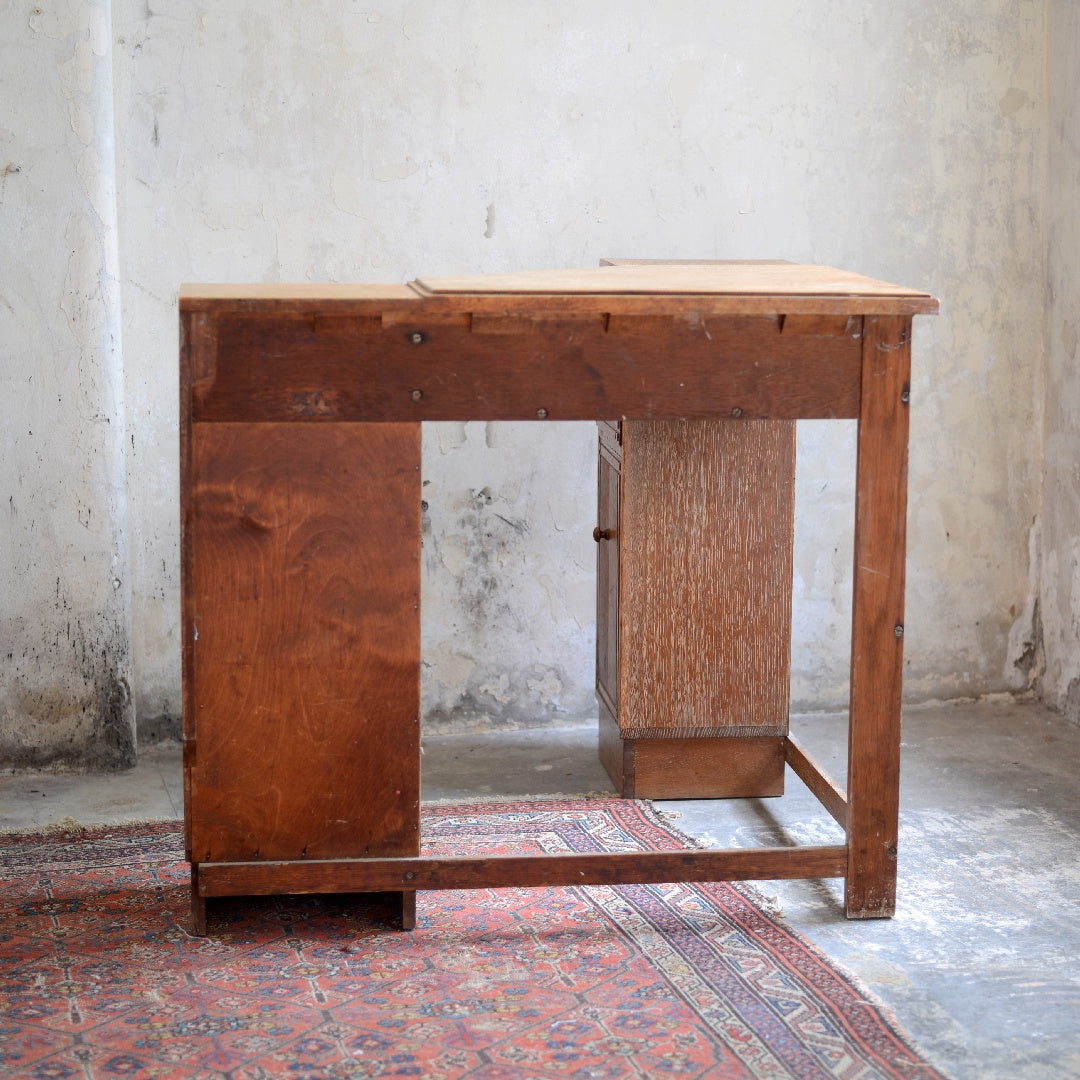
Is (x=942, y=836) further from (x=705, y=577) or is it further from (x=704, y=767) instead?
(x=705, y=577)

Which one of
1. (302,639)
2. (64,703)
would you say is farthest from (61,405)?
(302,639)

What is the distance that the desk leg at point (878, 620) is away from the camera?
2773mm

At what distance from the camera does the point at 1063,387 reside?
4.35 m

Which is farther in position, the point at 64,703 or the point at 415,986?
the point at 64,703

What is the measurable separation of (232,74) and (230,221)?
1.24 feet

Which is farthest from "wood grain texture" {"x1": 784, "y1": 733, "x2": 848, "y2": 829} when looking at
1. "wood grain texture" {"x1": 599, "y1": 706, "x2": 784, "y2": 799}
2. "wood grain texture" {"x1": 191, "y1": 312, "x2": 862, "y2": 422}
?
"wood grain texture" {"x1": 191, "y1": 312, "x2": 862, "y2": 422}

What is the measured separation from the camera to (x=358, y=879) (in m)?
2.83

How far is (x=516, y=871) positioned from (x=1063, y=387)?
95.9 inches

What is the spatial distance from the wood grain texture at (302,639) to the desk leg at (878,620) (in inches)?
33.6

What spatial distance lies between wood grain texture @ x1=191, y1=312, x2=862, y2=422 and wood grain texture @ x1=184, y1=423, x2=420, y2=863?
66mm

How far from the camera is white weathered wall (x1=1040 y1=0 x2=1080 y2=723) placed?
13.9 ft

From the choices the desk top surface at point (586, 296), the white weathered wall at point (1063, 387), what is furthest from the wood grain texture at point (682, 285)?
the white weathered wall at point (1063, 387)

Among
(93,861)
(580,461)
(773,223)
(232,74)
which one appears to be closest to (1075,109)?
(773,223)

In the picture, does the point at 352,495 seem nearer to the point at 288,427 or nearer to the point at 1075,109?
the point at 288,427
